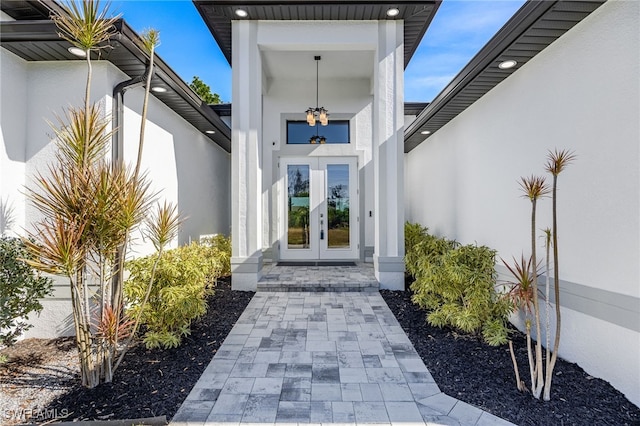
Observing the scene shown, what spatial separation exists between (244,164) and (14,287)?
147 inches

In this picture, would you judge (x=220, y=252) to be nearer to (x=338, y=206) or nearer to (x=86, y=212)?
(x=338, y=206)

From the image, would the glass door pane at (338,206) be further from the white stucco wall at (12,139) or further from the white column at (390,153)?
the white stucco wall at (12,139)

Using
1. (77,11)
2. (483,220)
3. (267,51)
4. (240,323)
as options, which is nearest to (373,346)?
(240,323)

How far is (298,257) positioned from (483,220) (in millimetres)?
4672

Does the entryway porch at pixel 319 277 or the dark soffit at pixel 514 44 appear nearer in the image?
the dark soffit at pixel 514 44

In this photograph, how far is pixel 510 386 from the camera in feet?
9.46

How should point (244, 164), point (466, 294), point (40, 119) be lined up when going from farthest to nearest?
point (244, 164)
point (466, 294)
point (40, 119)

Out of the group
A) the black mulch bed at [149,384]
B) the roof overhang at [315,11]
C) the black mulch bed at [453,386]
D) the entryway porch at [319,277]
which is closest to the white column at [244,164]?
the roof overhang at [315,11]

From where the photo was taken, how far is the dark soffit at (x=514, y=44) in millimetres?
3180

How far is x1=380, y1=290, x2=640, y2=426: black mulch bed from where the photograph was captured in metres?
2.51

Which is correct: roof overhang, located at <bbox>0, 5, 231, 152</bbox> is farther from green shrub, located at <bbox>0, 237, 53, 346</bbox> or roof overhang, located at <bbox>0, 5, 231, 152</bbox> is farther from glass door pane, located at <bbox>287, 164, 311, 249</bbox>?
glass door pane, located at <bbox>287, 164, 311, 249</bbox>

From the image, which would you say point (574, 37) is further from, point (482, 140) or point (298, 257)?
point (298, 257)

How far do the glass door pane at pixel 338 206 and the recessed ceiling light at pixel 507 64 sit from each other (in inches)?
181

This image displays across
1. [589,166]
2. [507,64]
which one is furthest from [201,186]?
[589,166]
